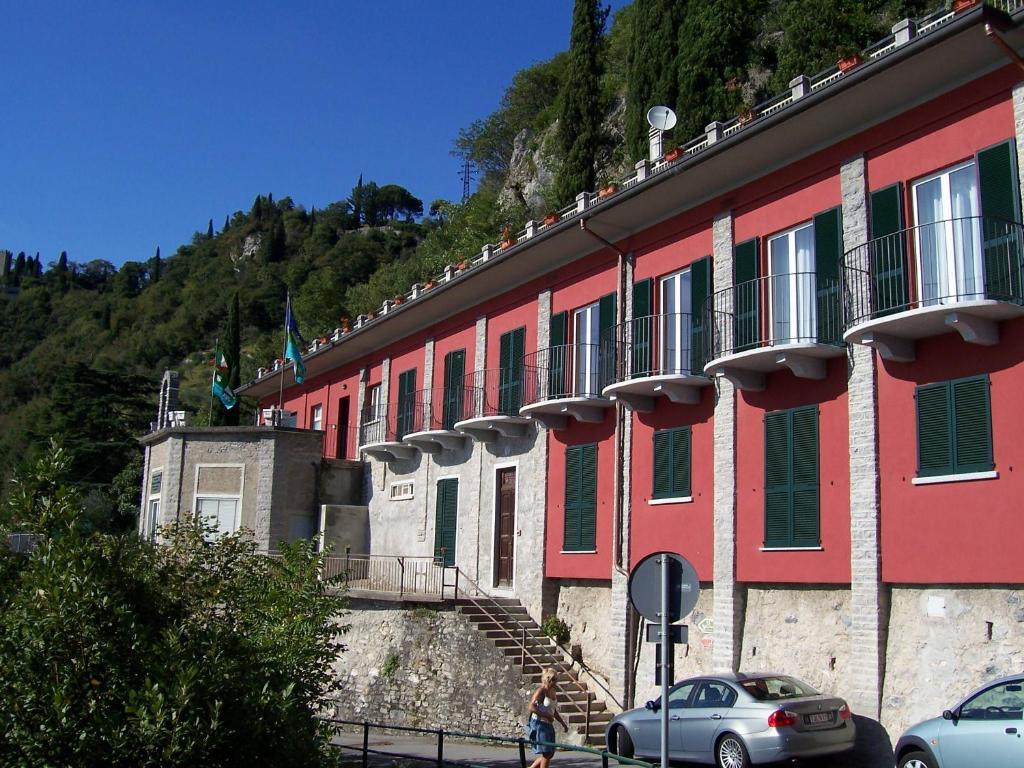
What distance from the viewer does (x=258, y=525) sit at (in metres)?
29.3

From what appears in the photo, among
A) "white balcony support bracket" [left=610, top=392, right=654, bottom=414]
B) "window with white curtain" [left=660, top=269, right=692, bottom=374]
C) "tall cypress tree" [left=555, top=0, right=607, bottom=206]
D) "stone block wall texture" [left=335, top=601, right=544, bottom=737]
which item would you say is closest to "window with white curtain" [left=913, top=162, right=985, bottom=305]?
"window with white curtain" [left=660, top=269, right=692, bottom=374]

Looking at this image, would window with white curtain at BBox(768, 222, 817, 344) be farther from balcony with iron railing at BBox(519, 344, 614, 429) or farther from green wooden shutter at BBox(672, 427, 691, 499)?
balcony with iron railing at BBox(519, 344, 614, 429)

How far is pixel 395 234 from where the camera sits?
116m

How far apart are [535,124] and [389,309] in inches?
1302

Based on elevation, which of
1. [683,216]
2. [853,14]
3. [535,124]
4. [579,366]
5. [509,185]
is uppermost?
[535,124]

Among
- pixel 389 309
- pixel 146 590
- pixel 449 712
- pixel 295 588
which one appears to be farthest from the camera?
pixel 389 309

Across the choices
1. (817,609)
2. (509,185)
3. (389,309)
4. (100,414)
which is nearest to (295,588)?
(817,609)

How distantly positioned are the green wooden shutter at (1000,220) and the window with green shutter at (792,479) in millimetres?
3473

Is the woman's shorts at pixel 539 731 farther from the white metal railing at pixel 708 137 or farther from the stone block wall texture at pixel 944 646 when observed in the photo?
the white metal railing at pixel 708 137

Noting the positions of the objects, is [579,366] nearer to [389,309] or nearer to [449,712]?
[449,712]

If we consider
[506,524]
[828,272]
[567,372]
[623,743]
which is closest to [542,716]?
[623,743]

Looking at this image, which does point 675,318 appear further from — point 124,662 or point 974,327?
point 124,662

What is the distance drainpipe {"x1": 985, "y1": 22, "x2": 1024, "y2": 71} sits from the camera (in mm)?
12258

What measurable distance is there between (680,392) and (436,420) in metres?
9.73
